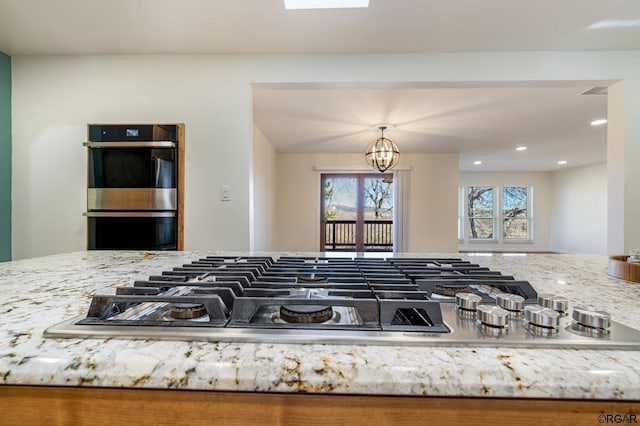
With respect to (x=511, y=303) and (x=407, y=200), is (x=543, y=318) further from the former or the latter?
(x=407, y=200)

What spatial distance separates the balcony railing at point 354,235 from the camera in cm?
619

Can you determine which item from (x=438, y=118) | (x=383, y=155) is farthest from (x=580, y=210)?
(x=383, y=155)

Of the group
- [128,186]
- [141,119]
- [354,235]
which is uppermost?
[141,119]

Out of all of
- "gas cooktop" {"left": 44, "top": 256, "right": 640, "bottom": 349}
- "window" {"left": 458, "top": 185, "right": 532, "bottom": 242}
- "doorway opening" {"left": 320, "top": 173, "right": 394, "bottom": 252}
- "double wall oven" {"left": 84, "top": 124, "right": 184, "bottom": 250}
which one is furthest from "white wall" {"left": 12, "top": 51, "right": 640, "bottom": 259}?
"window" {"left": 458, "top": 185, "right": 532, "bottom": 242}

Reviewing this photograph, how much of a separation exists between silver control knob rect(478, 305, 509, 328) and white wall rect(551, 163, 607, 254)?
8.14 m

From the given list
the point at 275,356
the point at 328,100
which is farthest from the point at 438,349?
the point at 328,100

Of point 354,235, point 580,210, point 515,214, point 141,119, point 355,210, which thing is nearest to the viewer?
point 141,119

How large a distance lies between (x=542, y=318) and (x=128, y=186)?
8.01 ft

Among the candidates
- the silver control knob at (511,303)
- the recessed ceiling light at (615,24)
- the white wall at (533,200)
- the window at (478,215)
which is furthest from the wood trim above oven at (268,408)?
the window at (478,215)

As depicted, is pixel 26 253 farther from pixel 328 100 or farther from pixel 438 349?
pixel 438 349

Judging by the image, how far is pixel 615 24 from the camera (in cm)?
182

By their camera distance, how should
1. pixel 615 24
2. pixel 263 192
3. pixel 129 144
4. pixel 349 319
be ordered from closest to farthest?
pixel 349 319 → pixel 615 24 → pixel 129 144 → pixel 263 192

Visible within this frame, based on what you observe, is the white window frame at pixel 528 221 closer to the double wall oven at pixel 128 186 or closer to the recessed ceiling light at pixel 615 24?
the recessed ceiling light at pixel 615 24

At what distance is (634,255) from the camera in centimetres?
92
